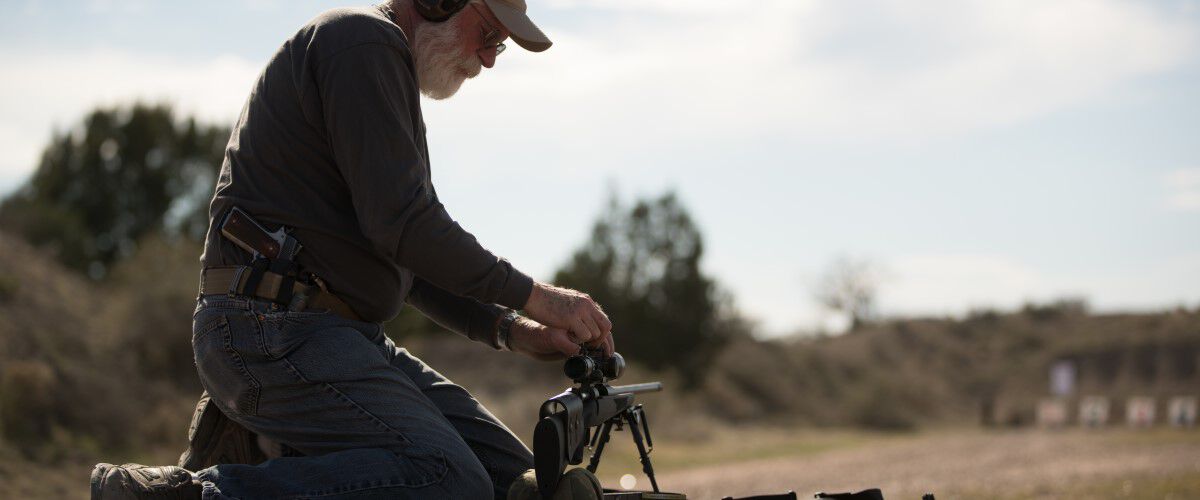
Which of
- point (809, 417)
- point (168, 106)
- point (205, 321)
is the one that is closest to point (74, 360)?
point (205, 321)

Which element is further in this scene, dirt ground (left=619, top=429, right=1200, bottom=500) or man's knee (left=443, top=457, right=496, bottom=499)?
dirt ground (left=619, top=429, right=1200, bottom=500)

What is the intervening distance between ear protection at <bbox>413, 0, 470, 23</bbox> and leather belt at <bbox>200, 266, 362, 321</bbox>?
3.05 feet

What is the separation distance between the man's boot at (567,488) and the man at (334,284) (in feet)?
0.30

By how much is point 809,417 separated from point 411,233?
43140 mm

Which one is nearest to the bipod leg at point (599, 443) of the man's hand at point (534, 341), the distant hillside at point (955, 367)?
the man's hand at point (534, 341)

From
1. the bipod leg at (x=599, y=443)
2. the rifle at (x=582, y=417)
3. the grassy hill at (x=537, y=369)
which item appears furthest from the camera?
the grassy hill at (x=537, y=369)

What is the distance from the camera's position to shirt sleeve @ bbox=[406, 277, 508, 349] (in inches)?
161

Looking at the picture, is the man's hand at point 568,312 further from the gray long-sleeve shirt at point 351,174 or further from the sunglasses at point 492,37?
the sunglasses at point 492,37

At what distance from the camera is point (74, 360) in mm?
16500

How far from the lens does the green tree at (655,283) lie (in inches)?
1506

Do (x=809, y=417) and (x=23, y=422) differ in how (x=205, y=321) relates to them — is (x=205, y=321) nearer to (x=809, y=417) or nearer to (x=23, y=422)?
(x=23, y=422)

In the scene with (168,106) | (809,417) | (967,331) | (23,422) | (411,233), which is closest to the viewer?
(411,233)

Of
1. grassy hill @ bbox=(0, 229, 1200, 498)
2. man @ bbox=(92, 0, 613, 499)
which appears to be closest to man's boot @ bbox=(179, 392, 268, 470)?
man @ bbox=(92, 0, 613, 499)

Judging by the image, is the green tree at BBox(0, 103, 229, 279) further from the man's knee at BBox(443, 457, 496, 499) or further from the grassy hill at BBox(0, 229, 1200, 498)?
the man's knee at BBox(443, 457, 496, 499)
